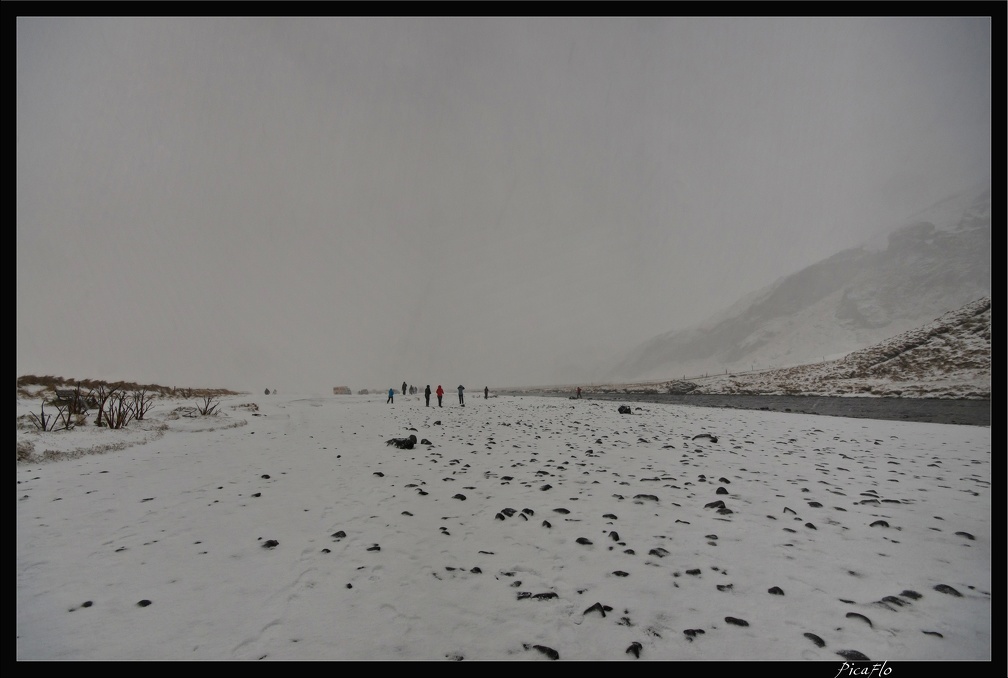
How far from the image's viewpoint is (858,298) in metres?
124

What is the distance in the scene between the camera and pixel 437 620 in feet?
12.6

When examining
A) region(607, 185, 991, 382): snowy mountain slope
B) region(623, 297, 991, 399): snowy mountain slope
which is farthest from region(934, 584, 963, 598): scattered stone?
region(607, 185, 991, 382): snowy mountain slope

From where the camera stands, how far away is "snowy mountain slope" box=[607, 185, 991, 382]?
10131cm

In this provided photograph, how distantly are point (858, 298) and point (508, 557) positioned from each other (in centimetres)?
17200

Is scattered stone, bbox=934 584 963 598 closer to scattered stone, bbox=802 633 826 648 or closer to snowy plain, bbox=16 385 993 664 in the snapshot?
snowy plain, bbox=16 385 993 664

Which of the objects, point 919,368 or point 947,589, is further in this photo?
point 919,368

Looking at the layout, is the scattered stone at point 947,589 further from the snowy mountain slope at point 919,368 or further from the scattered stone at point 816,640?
the snowy mountain slope at point 919,368

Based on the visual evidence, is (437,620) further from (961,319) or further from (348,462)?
(961,319)

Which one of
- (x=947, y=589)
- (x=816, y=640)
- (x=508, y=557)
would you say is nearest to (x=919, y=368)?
(x=947, y=589)

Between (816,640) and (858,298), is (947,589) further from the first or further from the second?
(858,298)

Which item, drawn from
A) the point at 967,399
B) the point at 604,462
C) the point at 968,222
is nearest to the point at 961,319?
the point at 967,399

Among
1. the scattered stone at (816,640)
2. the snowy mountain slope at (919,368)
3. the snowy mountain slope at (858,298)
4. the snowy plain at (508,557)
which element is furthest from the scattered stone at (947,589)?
the snowy mountain slope at (858,298)

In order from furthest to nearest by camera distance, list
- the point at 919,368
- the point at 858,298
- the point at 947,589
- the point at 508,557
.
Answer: the point at 858,298, the point at 919,368, the point at 508,557, the point at 947,589
